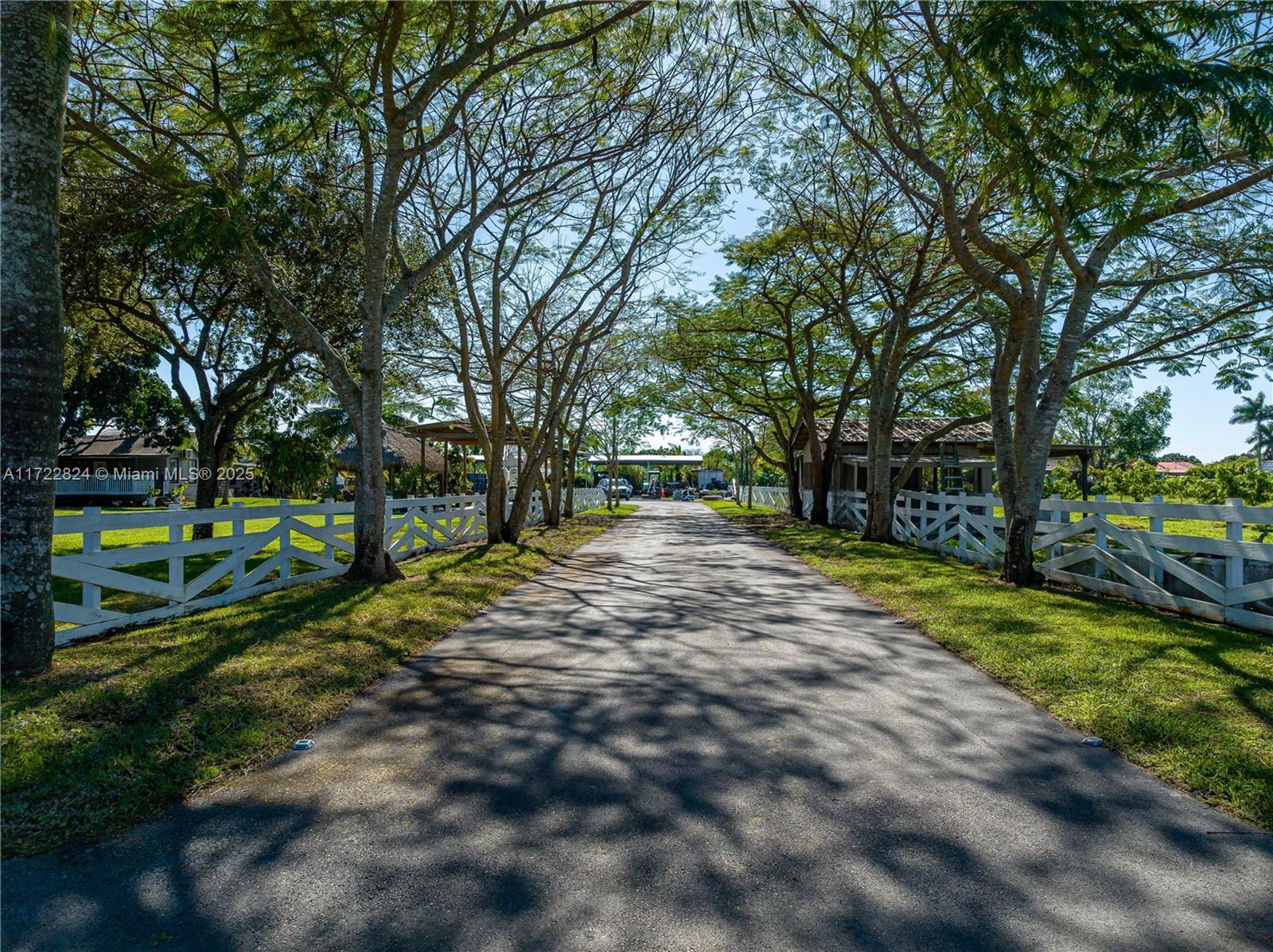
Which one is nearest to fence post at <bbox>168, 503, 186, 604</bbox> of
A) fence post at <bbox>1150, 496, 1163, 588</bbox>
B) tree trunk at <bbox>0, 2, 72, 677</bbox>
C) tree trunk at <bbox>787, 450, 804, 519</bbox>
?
tree trunk at <bbox>0, 2, 72, 677</bbox>

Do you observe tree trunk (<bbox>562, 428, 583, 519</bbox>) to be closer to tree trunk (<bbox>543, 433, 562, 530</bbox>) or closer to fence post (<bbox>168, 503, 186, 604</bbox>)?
tree trunk (<bbox>543, 433, 562, 530</bbox>)

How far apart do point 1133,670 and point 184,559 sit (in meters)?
11.0

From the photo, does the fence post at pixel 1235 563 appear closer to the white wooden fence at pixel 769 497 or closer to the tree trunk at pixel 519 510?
the tree trunk at pixel 519 510

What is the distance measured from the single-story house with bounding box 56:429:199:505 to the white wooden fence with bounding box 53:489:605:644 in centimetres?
2816

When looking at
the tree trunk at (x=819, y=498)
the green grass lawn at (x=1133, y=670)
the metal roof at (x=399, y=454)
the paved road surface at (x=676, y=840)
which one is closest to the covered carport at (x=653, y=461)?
the metal roof at (x=399, y=454)

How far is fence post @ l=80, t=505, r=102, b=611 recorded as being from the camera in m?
7.00

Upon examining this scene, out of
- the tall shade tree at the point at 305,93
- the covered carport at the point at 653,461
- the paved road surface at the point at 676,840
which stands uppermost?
the tall shade tree at the point at 305,93

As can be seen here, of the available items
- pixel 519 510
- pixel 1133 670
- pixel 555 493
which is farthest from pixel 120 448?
pixel 1133 670

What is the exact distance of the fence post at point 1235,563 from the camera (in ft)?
25.8

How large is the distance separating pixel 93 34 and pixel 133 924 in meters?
10.6

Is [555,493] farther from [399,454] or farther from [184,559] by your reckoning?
[184,559]

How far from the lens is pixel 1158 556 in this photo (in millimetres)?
9039

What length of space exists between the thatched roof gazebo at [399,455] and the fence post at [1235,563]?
75.8ft

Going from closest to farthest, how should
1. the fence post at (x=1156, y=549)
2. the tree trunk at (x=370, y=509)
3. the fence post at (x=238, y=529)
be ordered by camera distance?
the fence post at (x=238, y=529)
the fence post at (x=1156, y=549)
the tree trunk at (x=370, y=509)
